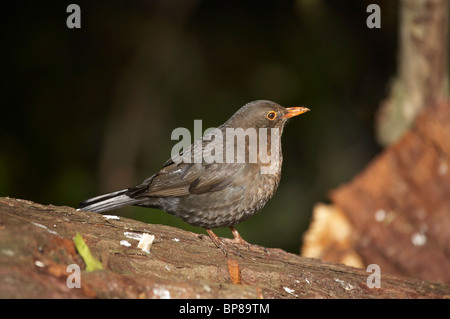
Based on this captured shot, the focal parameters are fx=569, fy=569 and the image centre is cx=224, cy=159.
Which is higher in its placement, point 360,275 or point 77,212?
point 77,212

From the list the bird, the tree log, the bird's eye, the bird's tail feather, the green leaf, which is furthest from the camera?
the bird's eye

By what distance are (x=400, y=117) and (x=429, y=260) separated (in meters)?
1.67

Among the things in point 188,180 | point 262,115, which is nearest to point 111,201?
point 188,180

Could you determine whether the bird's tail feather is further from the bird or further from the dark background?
the dark background

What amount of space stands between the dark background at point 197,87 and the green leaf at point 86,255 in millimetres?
4298

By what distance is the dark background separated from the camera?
7.44 meters

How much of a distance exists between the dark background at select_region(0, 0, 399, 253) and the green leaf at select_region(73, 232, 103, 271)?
4.30 m

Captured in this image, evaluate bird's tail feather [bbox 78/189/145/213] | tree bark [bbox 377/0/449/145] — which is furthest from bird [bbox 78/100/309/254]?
tree bark [bbox 377/0/449/145]

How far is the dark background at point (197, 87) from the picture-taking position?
7441 millimetres

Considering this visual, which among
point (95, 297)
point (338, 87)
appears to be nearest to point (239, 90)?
point (338, 87)

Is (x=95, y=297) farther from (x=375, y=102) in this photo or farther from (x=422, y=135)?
(x=375, y=102)

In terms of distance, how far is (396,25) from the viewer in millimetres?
7348

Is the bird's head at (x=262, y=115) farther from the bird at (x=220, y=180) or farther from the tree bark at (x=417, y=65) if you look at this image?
the tree bark at (x=417, y=65)

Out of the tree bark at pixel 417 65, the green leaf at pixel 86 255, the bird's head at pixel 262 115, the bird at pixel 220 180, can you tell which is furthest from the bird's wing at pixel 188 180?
the tree bark at pixel 417 65
